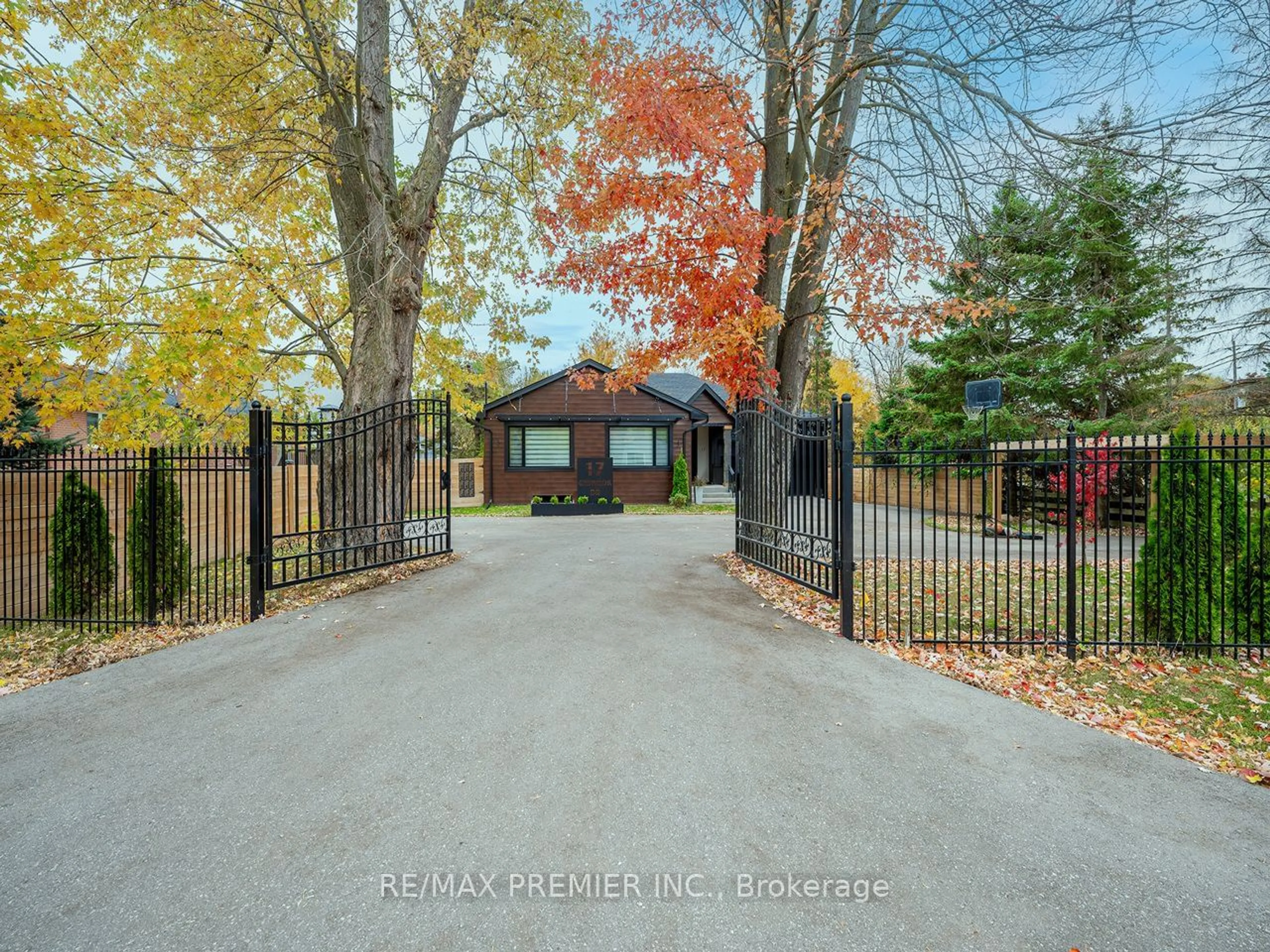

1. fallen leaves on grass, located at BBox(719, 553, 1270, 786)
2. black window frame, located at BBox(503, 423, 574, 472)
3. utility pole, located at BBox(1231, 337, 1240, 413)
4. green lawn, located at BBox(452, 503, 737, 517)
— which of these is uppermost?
utility pole, located at BBox(1231, 337, 1240, 413)

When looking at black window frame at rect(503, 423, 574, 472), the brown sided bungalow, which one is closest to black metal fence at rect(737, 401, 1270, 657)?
the brown sided bungalow

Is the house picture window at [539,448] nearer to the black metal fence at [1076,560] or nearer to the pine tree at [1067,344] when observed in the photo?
the pine tree at [1067,344]

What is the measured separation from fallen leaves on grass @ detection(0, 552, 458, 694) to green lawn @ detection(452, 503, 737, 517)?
927 centimetres

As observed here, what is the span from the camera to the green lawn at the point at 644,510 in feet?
54.0

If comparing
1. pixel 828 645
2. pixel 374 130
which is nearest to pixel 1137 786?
pixel 828 645

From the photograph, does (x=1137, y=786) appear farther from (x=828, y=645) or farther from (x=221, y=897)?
(x=221, y=897)

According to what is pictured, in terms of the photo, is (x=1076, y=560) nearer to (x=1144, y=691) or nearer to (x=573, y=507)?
(x=1144, y=691)

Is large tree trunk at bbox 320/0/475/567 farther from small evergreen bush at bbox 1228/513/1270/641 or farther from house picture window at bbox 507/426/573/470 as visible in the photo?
house picture window at bbox 507/426/573/470

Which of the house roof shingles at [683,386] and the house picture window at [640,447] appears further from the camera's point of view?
the house roof shingles at [683,386]

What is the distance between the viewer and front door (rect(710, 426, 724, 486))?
2314 centimetres

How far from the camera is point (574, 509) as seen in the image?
53.5 ft

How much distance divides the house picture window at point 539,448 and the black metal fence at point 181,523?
9.86 m

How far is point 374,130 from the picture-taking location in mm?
7797

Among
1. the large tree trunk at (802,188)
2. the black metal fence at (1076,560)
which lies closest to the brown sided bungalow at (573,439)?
the large tree trunk at (802,188)
